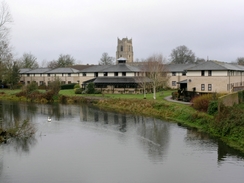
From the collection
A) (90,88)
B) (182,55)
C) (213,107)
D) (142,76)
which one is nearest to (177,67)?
(142,76)

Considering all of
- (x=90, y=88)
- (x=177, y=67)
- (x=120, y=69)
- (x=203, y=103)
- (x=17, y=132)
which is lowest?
(x=17, y=132)

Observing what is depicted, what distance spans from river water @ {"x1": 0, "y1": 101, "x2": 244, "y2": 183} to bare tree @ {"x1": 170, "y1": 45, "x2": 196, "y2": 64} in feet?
184

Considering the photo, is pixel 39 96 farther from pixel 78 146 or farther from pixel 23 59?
pixel 23 59

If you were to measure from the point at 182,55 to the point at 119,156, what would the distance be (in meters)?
66.1

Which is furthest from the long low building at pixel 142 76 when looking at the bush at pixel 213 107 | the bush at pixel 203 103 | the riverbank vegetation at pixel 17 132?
the riverbank vegetation at pixel 17 132

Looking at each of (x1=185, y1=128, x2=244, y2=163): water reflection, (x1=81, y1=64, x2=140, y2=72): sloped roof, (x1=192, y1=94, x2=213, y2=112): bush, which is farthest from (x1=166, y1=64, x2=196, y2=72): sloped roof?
(x1=185, y1=128, x2=244, y2=163): water reflection

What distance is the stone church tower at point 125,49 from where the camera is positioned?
10206 centimetres

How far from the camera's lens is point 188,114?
25719 mm

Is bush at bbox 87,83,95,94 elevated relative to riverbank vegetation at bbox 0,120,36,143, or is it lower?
elevated

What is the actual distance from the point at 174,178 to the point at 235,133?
8162 millimetres

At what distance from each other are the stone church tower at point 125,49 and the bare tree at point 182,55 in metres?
25.3

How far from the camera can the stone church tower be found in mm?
102062

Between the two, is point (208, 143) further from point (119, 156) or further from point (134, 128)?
point (134, 128)

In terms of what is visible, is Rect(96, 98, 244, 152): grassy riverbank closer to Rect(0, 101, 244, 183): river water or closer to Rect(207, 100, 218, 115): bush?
Rect(207, 100, 218, 115): bush
